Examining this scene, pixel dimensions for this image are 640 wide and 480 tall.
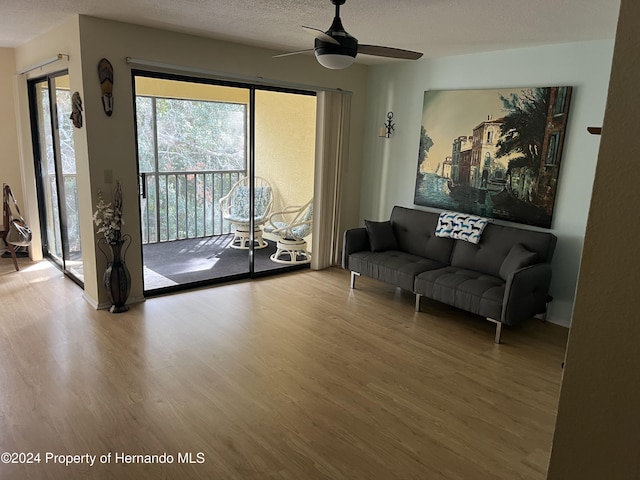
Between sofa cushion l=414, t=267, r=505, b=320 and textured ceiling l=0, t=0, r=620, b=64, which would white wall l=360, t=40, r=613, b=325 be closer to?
textured ceiling l=0, t=0, r=620, b=64

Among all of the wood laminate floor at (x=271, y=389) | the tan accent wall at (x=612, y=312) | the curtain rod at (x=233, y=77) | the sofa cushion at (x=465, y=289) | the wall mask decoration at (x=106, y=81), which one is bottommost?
the wood laminate floor at (x=271, y=389)

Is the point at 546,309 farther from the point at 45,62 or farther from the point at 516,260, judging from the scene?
the point at 45,62

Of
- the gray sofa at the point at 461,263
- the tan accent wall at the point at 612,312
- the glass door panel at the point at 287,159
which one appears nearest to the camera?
the tan accent wall at the point at 612,312

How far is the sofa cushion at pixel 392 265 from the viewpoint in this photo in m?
4.48

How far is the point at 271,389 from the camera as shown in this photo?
3029 mm

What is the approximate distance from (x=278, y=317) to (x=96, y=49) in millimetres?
2667

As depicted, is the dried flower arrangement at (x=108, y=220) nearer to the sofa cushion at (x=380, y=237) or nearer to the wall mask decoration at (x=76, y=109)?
the wall mask decoration at (x=76, y=109)

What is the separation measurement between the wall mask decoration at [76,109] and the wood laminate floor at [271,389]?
160 centimetres

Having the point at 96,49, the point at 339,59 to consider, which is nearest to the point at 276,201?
the point at 96,49

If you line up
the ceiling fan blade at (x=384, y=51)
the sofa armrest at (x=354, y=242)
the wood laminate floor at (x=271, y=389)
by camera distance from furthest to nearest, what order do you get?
the sofa armrest at (x=354, y=242), the ceiling fan blade at (x=384, y=51), the wood laminate floor at (x=271, y=389)

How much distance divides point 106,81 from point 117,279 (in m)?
1.65

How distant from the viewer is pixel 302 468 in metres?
Result: 2.33

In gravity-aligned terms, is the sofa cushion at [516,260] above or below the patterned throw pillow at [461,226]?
below

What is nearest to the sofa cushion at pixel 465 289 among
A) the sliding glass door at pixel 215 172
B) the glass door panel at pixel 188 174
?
the sliding glass door at pixel 215 172
